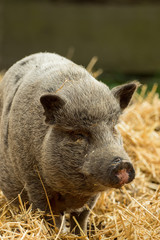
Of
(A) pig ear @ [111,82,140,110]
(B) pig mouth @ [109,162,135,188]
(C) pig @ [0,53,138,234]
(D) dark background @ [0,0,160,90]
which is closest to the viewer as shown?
(B) pig mouth @ [109,162,135,188]

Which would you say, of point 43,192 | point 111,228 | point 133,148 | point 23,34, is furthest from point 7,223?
point 23,34

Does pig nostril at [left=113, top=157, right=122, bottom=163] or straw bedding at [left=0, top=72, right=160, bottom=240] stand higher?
pig nostril at [left=113, top=157, right=122, bottom=163]

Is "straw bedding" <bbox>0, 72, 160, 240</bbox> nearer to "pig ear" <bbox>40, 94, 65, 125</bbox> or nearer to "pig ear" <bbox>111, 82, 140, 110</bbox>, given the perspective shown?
"pig ear" <bbox>111, 82, 140, 110</bbox>

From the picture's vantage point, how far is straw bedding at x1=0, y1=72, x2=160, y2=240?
318 centimetres

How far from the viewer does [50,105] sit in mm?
2939

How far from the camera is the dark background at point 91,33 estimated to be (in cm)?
1005

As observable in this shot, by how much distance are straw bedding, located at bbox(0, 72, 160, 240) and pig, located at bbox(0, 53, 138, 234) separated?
0.18 metres

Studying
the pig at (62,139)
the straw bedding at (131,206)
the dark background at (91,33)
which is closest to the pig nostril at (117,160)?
the pig at (62,139)

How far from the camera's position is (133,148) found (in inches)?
194

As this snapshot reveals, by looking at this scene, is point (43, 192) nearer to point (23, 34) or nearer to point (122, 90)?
point (122, 90)

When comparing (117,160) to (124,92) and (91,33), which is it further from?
(91,33)

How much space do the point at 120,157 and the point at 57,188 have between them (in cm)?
65

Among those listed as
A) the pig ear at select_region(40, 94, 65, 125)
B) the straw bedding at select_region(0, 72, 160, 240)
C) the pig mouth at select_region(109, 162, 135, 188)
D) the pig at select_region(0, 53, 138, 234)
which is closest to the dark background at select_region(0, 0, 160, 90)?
the straw bedding at select_region(0, 72, 160, 240)

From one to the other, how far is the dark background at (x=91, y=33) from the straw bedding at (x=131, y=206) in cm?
416
